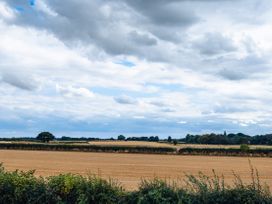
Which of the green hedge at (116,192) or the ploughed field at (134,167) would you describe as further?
the ploughed field at (134,167)

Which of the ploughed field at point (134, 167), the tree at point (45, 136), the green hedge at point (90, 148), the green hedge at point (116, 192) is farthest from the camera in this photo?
the tree at point (45, 136)

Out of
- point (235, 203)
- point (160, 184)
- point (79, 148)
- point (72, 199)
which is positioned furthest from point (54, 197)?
point (79, 148)

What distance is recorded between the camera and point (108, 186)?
33.3 ft

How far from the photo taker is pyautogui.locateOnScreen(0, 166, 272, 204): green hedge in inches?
375

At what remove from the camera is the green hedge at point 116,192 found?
9516 mm

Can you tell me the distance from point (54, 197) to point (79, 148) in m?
99.5

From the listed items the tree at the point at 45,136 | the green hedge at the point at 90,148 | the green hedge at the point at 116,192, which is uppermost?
the tree at the point at 45,136

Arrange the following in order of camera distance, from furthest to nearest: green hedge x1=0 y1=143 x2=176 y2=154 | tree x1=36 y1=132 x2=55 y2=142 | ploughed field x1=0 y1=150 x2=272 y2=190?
1. tree x1=36 y1=132 x2=55 y2=142
2. green hedge x1=0 y1=143 x2=176 y2=154
3. ploughed field x1=0 y1=150 x2=272 y2=190

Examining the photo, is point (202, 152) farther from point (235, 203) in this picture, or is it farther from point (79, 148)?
point (235, 203)

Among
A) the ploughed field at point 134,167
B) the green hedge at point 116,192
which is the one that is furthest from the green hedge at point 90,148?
the green hedge at point 116,192

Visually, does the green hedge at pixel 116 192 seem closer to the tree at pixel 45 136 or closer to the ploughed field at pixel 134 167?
the ploughed field at pixel 134 167

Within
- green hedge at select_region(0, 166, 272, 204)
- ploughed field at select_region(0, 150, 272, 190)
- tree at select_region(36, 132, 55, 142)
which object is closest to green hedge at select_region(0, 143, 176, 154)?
tree at select_region(36, 132, 55, 142)

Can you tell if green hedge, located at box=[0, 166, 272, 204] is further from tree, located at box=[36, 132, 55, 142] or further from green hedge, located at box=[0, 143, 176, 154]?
tree, located at box=[36, 132, 55, 142]

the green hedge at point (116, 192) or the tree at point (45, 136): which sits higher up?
the tree at point (45, 136)
